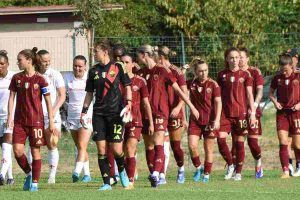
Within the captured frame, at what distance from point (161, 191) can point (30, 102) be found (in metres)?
2.45

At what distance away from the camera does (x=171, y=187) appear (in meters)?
17.6

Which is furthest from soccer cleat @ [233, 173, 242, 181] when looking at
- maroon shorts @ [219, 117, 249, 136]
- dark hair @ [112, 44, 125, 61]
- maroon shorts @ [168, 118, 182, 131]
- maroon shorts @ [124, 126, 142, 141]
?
dark hair @ [112, 44, 125, 61]

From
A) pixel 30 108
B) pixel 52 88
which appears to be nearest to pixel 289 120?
pixel 52 88

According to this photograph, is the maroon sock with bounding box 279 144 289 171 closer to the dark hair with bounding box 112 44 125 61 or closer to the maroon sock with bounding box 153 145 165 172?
the maroon sock with bounding box 153 145 165 172

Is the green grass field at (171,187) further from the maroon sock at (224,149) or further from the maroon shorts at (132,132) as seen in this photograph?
the maroon shorts at (132,132)

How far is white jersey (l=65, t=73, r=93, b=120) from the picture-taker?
20.0 metres

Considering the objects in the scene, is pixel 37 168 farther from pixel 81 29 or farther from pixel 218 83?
pixel 81 29

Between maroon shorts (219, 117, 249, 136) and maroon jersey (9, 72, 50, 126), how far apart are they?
12.6 ft

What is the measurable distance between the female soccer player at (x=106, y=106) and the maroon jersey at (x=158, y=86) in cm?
169

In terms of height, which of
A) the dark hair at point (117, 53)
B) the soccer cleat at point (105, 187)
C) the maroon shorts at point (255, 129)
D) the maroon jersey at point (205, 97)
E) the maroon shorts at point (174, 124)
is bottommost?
the soccer cleat at point (105, 187)

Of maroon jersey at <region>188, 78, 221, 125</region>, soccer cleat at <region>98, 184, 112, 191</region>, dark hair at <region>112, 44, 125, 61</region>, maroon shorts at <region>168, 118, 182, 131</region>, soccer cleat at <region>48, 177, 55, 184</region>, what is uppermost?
dark hair at <region>112, 44, 125, 61</region>

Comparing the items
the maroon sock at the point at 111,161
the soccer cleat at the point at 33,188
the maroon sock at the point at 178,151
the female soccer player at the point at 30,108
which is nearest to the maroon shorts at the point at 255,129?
the maroon sock at the point at 178,151

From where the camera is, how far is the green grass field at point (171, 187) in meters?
15.7

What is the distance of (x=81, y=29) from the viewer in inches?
1022
